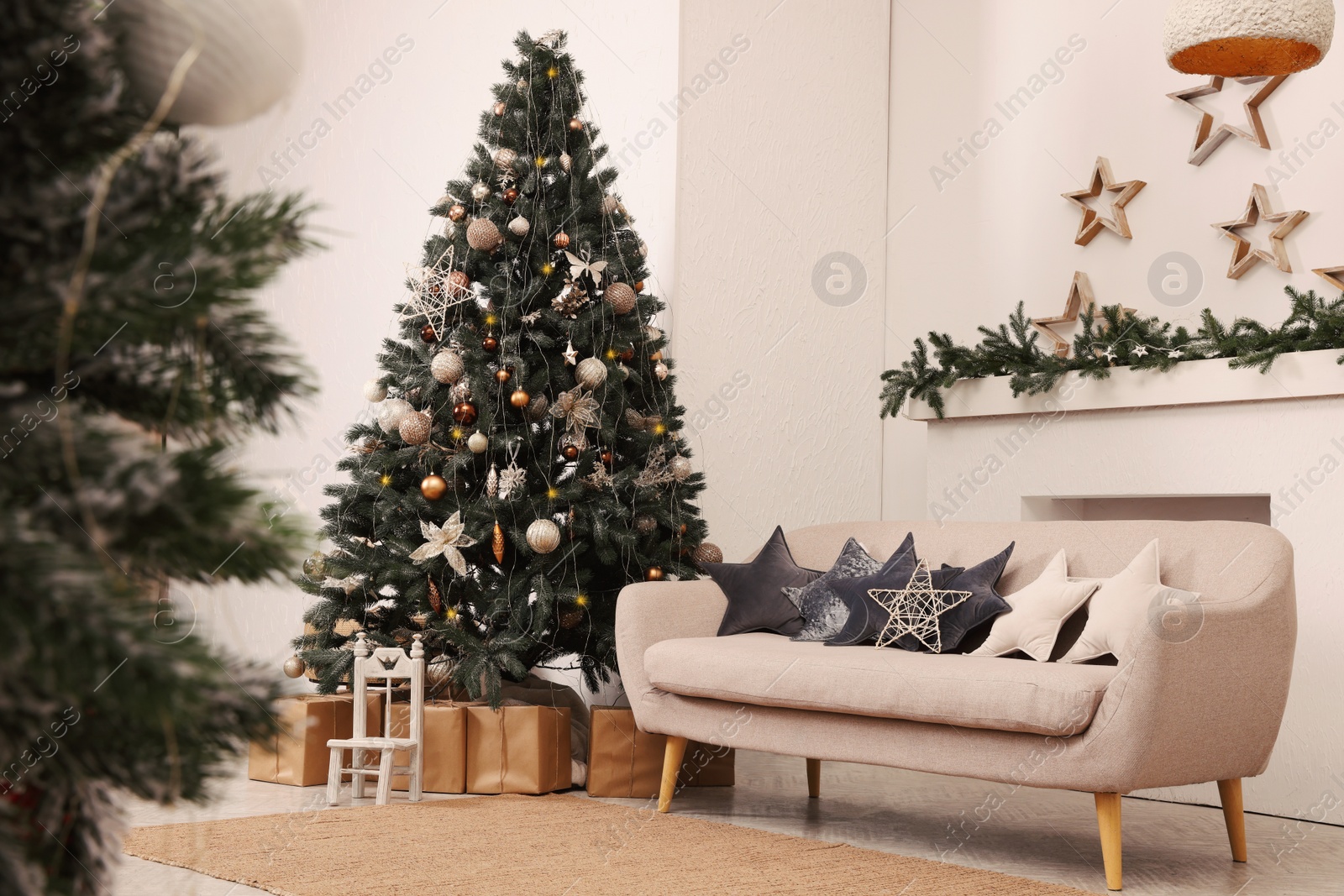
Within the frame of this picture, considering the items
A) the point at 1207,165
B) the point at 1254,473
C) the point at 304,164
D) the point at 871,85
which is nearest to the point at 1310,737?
the point at 1254,473

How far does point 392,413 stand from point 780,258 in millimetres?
2008

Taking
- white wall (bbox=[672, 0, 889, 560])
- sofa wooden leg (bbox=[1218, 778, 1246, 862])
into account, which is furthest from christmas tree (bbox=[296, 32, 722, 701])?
sofa wooden leg (bbox=[1218, 778, 1246, 862])

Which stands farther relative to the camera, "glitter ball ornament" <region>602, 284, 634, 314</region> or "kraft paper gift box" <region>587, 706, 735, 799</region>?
"glitter ball ornament" <region>602, 284, 634, 314</region>

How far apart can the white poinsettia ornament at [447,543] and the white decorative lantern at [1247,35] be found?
2.39m

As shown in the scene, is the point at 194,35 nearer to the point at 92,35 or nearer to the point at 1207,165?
the point at 92,35

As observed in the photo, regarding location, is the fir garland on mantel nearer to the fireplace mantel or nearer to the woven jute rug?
the fireplace mantel

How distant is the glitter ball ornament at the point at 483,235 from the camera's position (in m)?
3.90

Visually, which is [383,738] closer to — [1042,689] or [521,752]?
[521,752]

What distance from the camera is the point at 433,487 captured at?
3.74 m

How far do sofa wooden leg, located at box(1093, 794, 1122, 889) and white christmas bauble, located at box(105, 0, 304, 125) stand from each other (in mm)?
2424

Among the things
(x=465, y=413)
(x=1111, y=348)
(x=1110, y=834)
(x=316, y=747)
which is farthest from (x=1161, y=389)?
(x=316, y=747)

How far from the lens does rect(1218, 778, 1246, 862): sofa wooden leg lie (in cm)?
289

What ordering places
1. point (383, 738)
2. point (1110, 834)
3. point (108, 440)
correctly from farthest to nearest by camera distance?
point (383, 738) → point (1110, 834) → point (108, 440)

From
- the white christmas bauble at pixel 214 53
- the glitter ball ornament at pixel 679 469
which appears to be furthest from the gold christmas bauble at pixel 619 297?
the white christmas bauble at pixel 214 53
